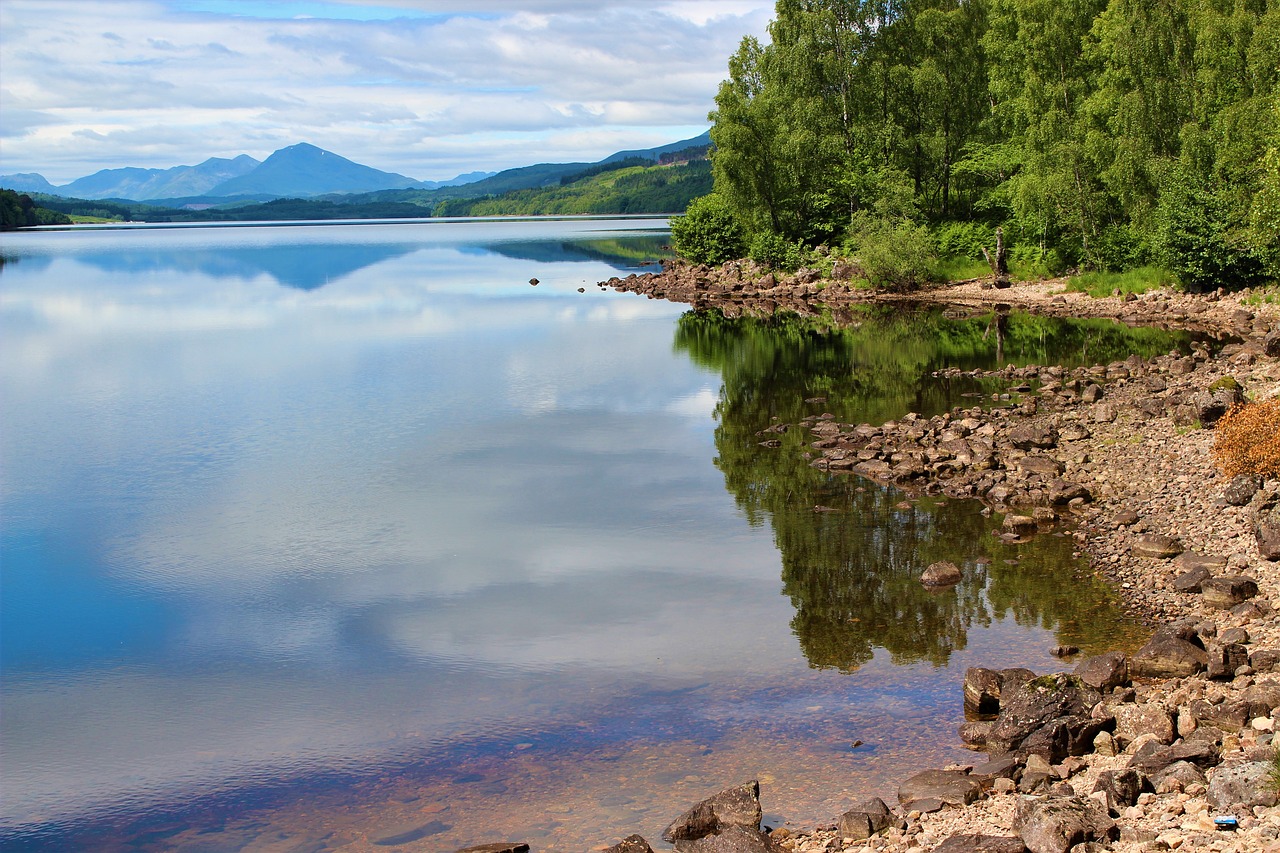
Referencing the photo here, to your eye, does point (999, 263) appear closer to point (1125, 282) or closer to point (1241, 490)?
point (1125, 282)

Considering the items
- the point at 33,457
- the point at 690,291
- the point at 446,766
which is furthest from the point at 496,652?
the point at 690,291

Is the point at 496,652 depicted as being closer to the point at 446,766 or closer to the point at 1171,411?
the point at 446,766

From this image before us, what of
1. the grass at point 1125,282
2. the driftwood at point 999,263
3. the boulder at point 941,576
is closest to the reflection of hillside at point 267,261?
the driftwood at point 999,263

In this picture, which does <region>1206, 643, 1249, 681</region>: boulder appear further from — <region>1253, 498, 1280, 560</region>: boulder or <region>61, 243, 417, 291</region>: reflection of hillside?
<region>61, 243, 417, 291</region>: reflection of hillside

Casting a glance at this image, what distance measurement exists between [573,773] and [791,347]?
4017 cm

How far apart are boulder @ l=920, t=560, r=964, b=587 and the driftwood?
49.9m

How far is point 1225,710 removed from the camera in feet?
42.8

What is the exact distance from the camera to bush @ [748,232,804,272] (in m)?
79.6

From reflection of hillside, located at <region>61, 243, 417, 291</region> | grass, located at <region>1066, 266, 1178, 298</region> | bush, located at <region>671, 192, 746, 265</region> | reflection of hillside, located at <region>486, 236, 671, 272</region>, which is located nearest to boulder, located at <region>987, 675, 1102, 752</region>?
grass, located at <region>1066, 266, 1178, 298</region>

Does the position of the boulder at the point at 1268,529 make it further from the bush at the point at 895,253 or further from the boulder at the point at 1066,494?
the bush at the point at 895,253

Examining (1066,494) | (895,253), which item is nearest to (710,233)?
(895,253)

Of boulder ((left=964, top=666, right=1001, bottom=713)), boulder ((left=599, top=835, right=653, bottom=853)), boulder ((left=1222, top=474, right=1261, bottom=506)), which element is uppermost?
boulder ((left=1222, top=474, right=1261, bottom=506))

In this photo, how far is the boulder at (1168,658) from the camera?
15.0m

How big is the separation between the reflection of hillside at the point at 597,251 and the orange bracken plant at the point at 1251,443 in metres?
87.0
